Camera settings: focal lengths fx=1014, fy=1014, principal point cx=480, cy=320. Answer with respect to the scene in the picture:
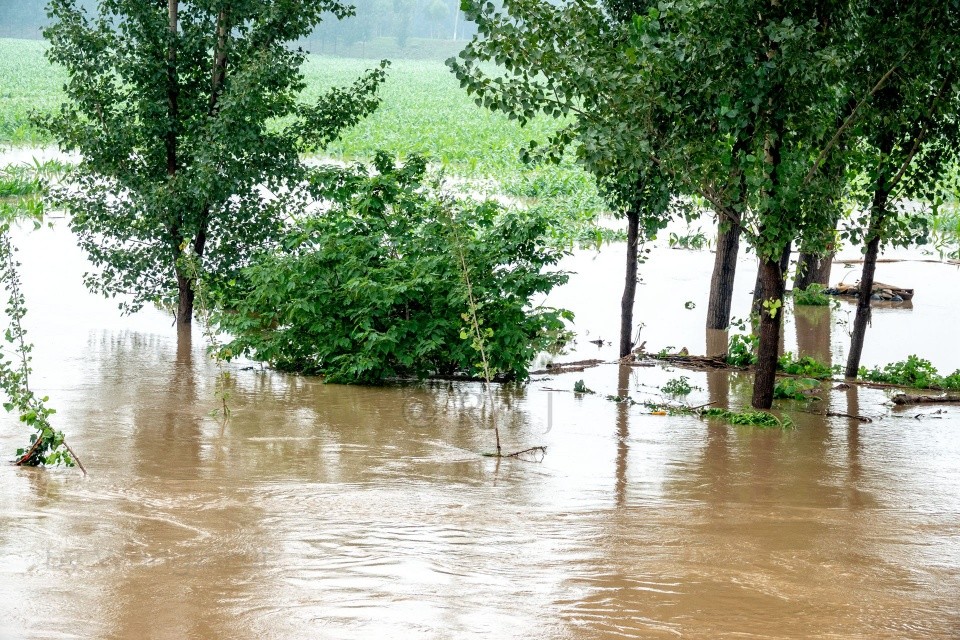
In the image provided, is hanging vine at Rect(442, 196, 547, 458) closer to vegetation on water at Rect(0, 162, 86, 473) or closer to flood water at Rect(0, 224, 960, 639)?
flood water at Rect(0, 224, 960, 639)

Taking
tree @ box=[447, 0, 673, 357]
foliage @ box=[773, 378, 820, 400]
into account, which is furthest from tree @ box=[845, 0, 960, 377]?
tree @ box=[447, 0, 673, 357]

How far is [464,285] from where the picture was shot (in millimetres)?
11109

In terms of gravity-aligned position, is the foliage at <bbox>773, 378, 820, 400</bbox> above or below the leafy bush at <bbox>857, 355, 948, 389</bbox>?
below

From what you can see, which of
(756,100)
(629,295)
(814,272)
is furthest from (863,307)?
(814,272)

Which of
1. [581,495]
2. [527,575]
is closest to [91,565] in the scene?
[527,575]

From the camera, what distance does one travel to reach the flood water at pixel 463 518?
491cm

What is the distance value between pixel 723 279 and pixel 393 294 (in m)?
6.87

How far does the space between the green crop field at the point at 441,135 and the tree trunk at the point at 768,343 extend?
8673 millimetres

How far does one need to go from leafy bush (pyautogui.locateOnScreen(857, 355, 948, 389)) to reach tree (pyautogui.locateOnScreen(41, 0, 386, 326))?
7.65 metres

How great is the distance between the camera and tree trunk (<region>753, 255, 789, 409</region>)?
1056 cm

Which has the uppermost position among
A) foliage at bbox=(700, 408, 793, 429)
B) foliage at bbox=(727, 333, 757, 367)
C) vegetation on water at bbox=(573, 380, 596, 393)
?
foliage at bbox=(727, 333, 757, 367)

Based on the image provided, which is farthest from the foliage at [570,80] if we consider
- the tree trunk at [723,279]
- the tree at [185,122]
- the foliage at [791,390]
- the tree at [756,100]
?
the tree trunk at [723,279]

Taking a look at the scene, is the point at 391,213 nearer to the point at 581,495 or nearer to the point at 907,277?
the point at 581,495

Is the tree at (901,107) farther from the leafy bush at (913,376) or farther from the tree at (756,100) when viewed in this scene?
the tree at (756,100)
